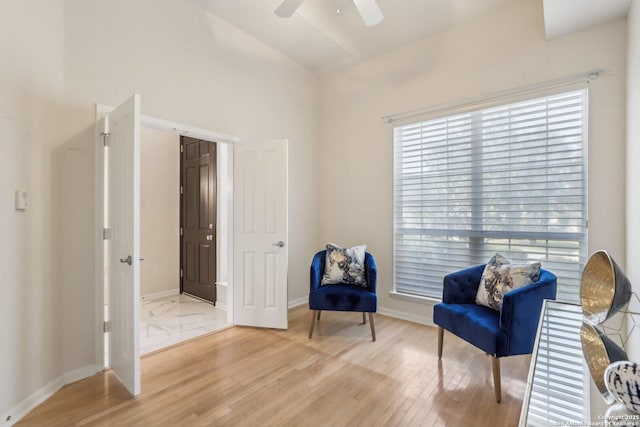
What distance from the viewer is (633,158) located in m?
1.96

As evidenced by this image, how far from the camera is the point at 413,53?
10.9 ft

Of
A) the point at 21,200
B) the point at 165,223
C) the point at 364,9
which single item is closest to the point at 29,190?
the point at 21,200

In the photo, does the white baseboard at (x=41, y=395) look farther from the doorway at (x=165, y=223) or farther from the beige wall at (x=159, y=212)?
the beige wall at (x=159, y=212)

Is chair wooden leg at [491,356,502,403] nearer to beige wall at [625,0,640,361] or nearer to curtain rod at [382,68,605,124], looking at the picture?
beige wall at [625,0,640,361]

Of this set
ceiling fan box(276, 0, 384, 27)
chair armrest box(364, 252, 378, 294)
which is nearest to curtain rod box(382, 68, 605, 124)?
ceiling fan box(276, 0, 384, 27)

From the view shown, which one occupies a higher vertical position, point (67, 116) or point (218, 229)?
point (67, 116)

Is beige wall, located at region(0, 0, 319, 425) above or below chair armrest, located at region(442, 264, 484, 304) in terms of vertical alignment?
above

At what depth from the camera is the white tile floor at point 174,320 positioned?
2834mm

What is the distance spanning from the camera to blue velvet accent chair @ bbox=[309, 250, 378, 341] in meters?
2.76

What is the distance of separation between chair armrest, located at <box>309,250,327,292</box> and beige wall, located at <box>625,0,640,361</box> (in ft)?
7.37

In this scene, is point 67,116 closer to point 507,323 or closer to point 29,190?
point 29,190

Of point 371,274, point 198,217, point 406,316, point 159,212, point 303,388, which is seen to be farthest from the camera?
point 159,212

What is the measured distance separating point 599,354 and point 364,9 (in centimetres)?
231

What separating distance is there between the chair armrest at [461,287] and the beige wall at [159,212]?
3839 millimetres
